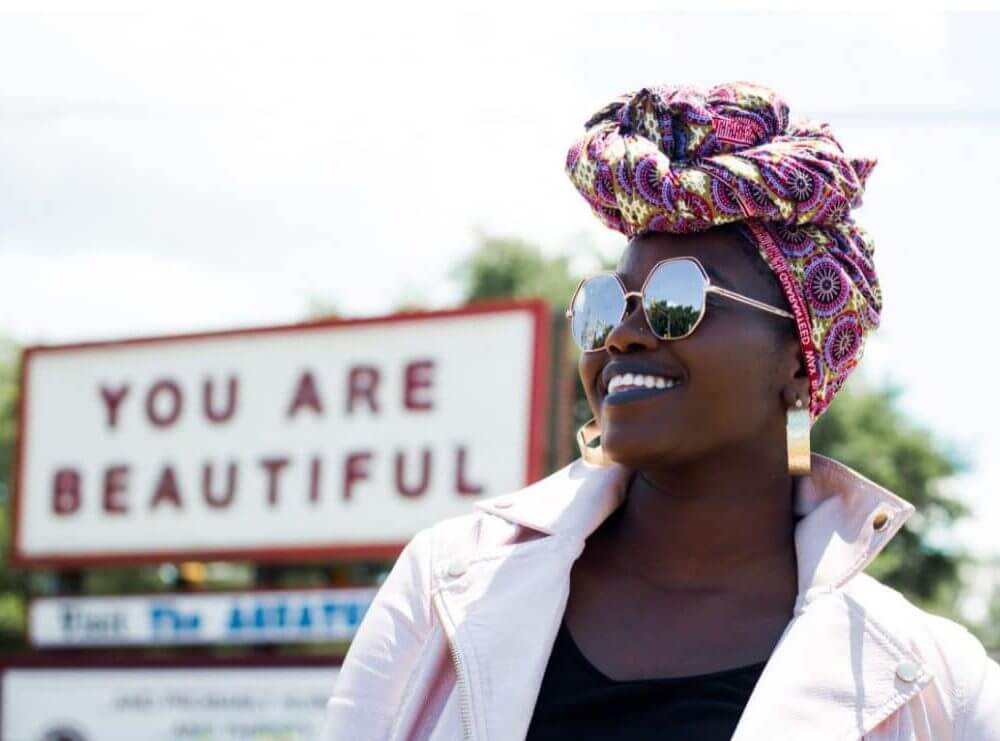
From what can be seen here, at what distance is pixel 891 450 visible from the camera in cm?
2748

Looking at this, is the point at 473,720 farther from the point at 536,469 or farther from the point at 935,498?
the point at 935,498

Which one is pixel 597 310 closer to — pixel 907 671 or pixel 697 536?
pixel 697 536

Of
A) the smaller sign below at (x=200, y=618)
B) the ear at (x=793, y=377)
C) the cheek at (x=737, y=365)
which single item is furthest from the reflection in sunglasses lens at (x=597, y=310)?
the smaller sign below at (x=200, y=618)

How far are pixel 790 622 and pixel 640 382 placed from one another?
39cm

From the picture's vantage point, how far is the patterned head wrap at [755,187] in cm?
222

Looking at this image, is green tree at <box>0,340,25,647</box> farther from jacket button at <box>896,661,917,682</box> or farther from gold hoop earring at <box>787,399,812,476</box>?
jacket button at <box>896,661,917,682</box>

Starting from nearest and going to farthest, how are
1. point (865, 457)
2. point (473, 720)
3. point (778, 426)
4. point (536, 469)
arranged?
point (473, 720) → point (778, 426) → point (536, 469) → point (865, 457)

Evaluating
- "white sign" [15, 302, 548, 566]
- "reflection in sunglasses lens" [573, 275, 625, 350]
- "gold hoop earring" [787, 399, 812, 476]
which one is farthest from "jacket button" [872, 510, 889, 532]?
"white sign" [15, 302, 548, 566]

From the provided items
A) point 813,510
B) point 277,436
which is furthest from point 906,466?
point 813,510

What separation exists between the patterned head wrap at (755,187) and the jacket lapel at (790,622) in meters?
0.17

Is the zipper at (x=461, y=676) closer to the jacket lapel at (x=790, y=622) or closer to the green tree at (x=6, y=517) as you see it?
the jacket lapel at (x=790, y=622)

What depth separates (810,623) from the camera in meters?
2.19

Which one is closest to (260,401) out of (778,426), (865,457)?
(778,426)

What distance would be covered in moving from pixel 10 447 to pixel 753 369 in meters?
27.8
